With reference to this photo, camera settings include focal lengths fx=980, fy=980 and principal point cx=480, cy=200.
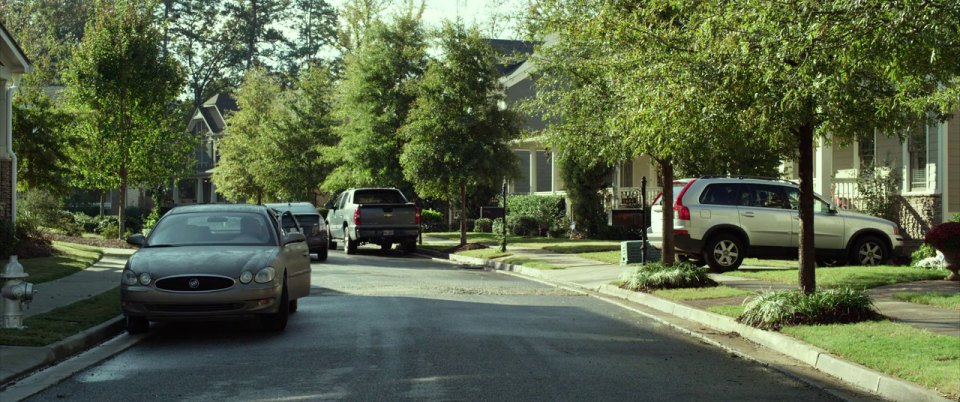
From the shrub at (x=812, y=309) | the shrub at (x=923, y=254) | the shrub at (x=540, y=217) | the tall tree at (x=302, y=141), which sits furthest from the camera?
the tall tree at (x=302, y=141)

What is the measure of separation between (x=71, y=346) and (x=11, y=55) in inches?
649

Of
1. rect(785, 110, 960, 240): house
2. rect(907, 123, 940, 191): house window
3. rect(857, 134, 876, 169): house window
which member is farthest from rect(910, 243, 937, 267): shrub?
rect(857, 134, 876, 169): house window

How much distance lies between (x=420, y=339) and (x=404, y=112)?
24.7 m

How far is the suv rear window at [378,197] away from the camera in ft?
98.7

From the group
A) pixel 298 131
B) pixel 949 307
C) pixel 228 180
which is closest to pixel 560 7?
pixel 949 307

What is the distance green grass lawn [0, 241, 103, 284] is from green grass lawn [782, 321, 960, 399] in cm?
1320

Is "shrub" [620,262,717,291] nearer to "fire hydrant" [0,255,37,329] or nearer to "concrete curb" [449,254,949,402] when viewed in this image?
"concrete curb" [449,254,949,402]

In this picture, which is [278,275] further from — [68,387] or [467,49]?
[467,49]

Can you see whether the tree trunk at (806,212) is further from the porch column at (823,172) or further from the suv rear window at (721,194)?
the porch column at (823,172)

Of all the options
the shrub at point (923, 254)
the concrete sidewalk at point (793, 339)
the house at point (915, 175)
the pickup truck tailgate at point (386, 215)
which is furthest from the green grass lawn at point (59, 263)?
the shrub at point (923, 254)

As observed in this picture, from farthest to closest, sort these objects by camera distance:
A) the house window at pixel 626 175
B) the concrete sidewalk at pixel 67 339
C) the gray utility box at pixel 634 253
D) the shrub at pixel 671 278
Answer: the house window at pixel 626 175 < the gray utility box at pixel 634 253 < the shrub at pixel 671 278 < the concrete sidewalk at pixel 67 339

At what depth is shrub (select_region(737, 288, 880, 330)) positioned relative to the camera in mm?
11188

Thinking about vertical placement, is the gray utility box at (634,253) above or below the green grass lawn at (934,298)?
above

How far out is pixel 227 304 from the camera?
1090 centimetres
